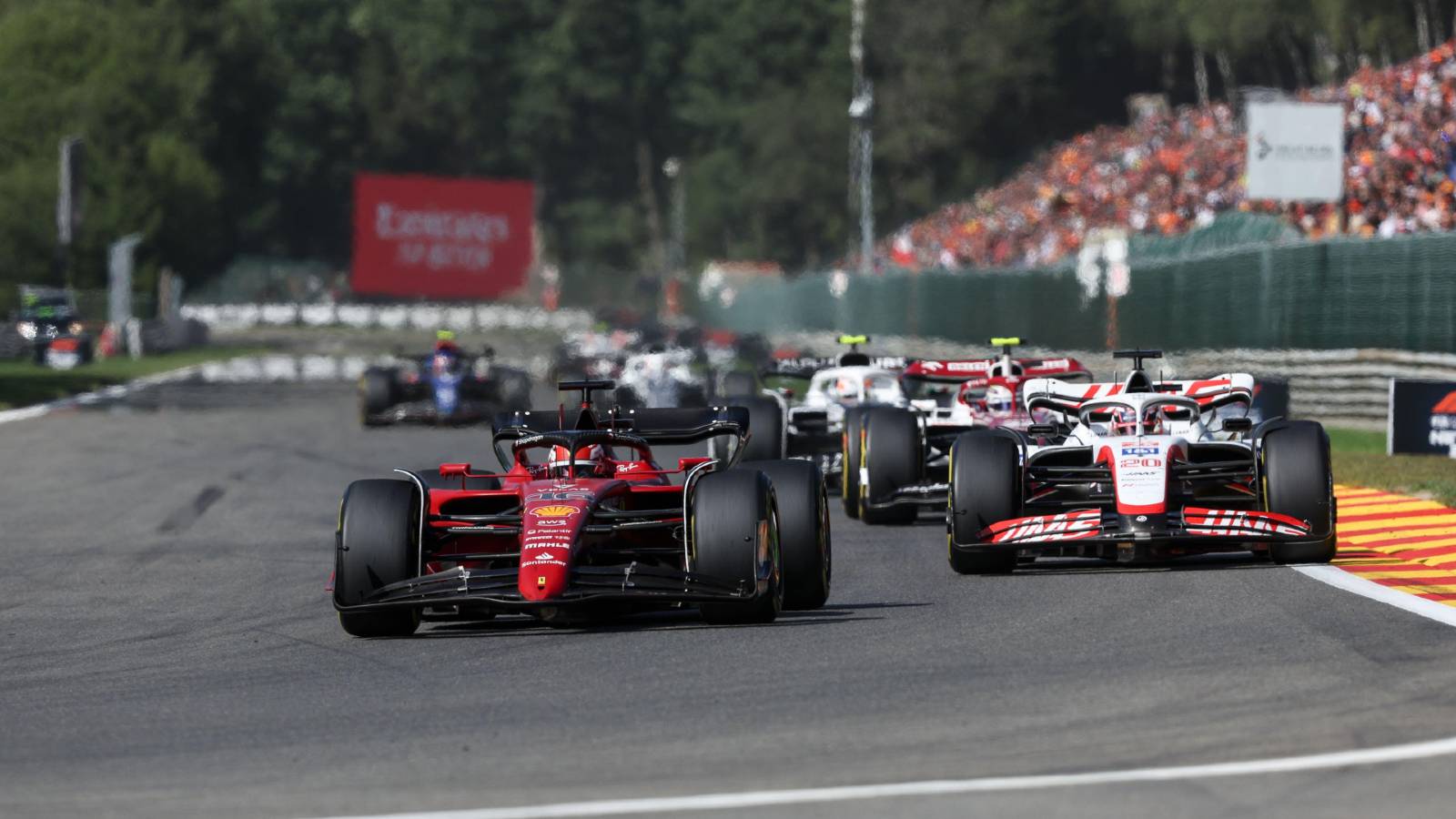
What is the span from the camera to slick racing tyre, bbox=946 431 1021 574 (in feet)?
44.0

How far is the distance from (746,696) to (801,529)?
2.75m

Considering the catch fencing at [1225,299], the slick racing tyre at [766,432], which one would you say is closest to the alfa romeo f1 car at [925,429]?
the slick racing tyre at [766,432]

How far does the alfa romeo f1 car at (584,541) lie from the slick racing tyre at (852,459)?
5734mm

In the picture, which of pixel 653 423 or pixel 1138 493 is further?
pixel 1138 493

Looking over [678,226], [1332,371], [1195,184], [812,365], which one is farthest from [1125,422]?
[678,226]

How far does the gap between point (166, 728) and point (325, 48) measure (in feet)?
397

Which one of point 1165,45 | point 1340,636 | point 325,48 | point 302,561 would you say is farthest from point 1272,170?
point 325,48

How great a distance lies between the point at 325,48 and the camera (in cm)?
12644

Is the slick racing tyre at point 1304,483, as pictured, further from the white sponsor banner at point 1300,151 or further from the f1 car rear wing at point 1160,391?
the white sponsor banner at point 1300,151

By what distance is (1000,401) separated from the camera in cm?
1838

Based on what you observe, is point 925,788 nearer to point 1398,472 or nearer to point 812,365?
point 1398,472

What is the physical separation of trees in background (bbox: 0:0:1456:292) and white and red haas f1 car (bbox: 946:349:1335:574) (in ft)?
146

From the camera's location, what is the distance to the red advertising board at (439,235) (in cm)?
9181

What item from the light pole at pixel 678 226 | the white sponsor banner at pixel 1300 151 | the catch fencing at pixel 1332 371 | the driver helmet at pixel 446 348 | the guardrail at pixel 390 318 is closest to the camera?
the catch fencing at pixel 1332 371
